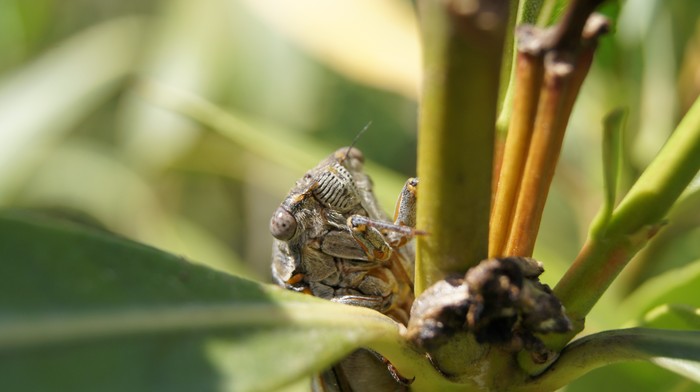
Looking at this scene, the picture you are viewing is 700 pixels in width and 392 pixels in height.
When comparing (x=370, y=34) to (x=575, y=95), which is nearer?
(x=575, y=95)

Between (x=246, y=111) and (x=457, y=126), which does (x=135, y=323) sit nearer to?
(x=457, y=126)

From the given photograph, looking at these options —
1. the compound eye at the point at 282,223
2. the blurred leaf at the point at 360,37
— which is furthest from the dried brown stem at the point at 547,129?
the blurred leaf at the point at 360,37

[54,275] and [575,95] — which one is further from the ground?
[575,95]

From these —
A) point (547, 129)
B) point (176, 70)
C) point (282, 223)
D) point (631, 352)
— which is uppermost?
point (547, 129)

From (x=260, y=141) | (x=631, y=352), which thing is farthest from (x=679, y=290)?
(x=260, y=141)

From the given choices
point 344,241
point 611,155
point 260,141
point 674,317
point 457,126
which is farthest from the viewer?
point 260,141

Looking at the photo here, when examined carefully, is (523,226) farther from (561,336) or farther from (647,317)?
(647,317)

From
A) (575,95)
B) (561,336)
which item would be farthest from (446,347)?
(575,95)
